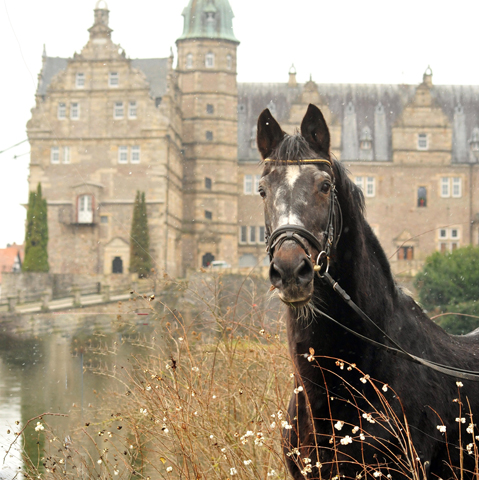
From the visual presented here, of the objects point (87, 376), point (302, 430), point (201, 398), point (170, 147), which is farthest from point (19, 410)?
point (170, 147)

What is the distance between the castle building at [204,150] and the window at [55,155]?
8 cm

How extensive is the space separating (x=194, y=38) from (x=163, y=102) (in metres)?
7.29

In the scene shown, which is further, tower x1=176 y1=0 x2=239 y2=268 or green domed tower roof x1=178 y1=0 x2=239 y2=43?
green domed tower roof x1=178 y1=0 x2=239 y2=43

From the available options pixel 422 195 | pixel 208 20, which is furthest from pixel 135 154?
pixel 422 195

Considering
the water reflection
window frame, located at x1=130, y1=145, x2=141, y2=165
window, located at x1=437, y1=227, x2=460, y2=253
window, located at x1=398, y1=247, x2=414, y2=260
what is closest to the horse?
the water reflection

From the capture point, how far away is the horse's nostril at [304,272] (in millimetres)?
2875

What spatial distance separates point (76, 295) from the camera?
36406 mm

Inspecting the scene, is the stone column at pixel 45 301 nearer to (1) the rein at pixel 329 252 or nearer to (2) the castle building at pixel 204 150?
(2) the castle building at pixel 204 150

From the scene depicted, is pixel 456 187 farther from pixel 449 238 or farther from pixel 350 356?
pixel 350 356

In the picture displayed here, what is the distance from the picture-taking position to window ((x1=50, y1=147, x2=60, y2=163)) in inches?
1720

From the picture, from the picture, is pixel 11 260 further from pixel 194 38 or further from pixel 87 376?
pixel 87 376

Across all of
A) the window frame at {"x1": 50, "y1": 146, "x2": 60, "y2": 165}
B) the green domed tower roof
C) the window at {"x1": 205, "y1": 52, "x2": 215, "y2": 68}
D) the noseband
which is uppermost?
the green domed tower roof

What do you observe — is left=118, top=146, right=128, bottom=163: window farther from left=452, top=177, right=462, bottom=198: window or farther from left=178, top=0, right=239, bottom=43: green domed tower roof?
left=452, top=177, right=462, bottom=198: window

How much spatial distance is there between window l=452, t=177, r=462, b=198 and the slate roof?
2.52 metres
